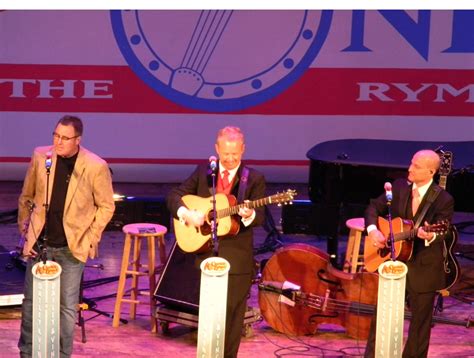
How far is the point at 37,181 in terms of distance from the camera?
7266 mm

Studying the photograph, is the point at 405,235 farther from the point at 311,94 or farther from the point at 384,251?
the point at 311,94

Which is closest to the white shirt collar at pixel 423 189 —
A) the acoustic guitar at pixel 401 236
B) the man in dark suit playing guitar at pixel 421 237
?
the man in dark suit playing guitar at pixel 421 237

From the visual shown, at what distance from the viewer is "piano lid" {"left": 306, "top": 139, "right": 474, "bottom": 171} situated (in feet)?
33.9

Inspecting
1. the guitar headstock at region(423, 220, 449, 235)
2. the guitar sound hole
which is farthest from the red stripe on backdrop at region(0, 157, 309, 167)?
the guitar headstock at region(423, 220, 449, 235)

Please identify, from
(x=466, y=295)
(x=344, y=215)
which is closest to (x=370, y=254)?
(x=466, y=295)

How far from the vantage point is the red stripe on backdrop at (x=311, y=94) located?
44.5 ft

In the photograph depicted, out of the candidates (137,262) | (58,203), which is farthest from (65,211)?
(137,262)

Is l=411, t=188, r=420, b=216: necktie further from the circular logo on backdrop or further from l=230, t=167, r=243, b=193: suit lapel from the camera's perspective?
the circular logo on backdrop

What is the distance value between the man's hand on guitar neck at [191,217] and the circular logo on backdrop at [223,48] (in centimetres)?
651

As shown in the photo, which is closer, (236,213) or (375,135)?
(236,213)

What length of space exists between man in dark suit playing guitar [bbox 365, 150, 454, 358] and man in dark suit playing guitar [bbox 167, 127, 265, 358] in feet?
3.01

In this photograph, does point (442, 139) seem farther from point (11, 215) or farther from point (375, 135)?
point (11, 215)

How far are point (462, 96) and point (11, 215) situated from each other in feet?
19.5

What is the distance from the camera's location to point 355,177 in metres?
10.3
